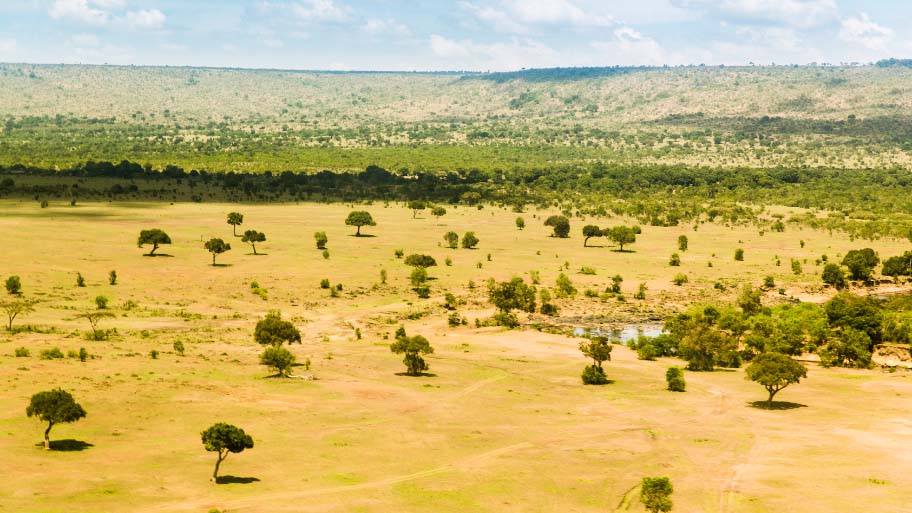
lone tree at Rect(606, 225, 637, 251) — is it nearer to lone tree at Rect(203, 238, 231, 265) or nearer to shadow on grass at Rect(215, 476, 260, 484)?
lone tree at Rect(203, 238, 231, 265)

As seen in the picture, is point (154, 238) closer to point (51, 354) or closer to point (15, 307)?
point (15, 307)

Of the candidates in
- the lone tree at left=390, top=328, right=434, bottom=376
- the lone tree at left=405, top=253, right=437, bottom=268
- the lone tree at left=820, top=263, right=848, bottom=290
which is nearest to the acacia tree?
the lone tree at left=405, top=253, right=437, bottom=268

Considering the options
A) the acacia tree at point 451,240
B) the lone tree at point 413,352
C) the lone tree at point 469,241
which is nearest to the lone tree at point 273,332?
the lone tree at point 413,352

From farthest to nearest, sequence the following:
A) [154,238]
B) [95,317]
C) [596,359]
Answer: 1. [154,238]
2. [95,317]
3. [596,359]

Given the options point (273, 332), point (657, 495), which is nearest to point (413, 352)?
point (273, 332)

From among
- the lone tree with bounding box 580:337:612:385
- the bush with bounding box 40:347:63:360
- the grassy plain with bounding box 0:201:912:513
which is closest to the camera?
the grassy plain with bounding box 0:201:912:513

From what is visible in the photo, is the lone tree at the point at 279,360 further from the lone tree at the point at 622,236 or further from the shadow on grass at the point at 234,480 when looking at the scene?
the lone tree at the point at 622,236
